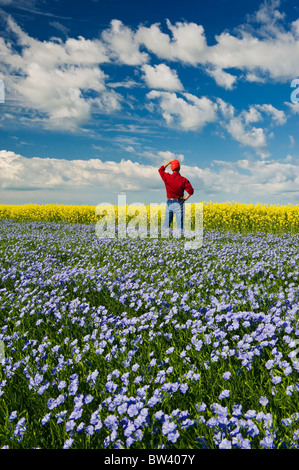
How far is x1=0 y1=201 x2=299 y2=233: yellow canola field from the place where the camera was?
16.0 metres

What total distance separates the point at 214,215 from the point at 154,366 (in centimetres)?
1538

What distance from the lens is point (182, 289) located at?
4.57m

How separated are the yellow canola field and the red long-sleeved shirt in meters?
5.75

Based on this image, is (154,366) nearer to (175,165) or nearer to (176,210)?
(176,210)

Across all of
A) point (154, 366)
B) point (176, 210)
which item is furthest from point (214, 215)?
point (154, 366)

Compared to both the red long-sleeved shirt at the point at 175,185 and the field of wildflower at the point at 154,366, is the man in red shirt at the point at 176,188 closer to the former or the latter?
the red long-sleeved shirt at the point at 175,185

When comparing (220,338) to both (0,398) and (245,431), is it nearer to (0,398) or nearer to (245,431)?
(245,431)

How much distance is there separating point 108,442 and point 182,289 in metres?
2.79

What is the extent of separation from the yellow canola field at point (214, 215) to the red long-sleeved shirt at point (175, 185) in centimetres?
575

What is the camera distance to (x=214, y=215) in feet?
57.8

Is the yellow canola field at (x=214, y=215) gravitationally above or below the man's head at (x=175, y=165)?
below

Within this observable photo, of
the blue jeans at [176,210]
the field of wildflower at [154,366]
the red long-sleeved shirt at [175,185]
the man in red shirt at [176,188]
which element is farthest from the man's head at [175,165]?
the field of wildflower at [154,366]

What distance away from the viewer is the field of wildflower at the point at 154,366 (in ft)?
6.48
